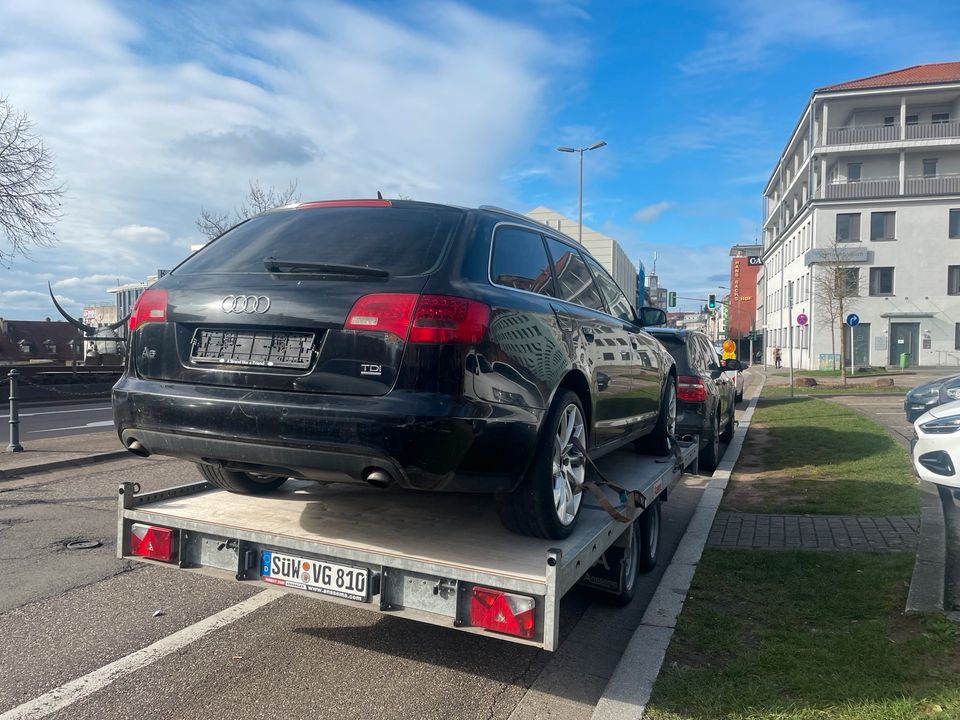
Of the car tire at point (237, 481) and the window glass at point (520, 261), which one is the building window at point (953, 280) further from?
the car tire at point (237, 481)

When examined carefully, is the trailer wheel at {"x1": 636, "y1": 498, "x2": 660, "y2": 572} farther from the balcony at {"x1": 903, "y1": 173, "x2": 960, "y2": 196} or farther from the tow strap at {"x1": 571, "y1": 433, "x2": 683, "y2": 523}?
the balcony at {"x1": 903, "y1": 173, "x2": 960, "y2": 196}

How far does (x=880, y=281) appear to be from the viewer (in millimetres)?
45719

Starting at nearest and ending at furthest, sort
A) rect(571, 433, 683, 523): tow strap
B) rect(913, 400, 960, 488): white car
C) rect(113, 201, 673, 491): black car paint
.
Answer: rect(113, 201, 673, 491): black car paint → rect(571, 433, 683, 523): tow strap → rect(913, 400, 960, 488): white car

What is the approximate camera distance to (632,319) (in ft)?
18.9

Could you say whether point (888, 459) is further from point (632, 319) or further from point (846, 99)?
point (846, 99)

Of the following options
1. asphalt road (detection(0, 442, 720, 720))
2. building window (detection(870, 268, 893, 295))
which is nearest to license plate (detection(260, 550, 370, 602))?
asphalt road (detection(0, 442, 720, 720))

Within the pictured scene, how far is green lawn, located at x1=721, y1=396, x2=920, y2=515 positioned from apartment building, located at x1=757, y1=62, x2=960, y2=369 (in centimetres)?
3294

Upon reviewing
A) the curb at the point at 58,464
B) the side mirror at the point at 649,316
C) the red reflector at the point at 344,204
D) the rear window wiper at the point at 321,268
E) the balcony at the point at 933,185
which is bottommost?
the curb at the point at 58,464

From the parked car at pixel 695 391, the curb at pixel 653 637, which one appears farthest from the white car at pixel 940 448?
the parked car at pixel 695 391

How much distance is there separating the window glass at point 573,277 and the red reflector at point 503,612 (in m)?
1.84

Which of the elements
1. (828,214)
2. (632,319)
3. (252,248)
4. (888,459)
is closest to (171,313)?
(252,248)

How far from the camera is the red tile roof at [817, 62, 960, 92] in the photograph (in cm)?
4488

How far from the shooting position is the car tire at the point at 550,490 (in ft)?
11.0

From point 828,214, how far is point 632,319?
153 ft
